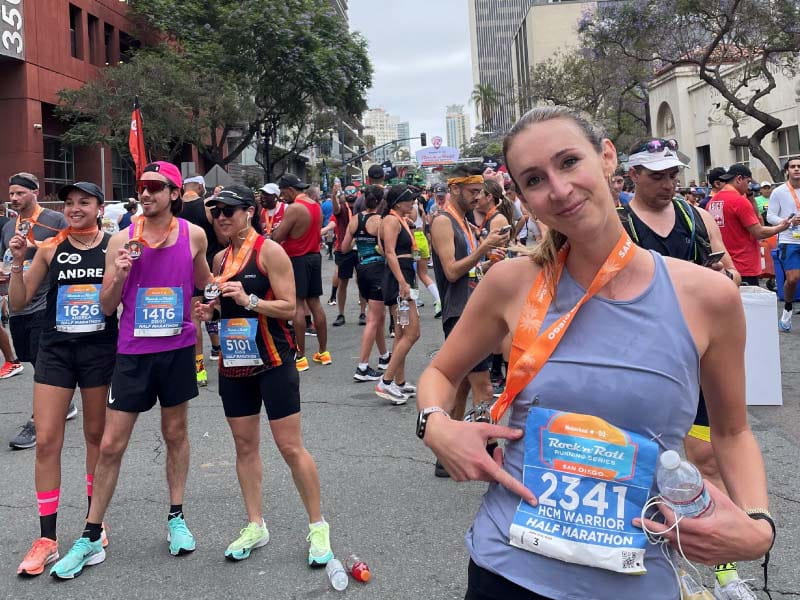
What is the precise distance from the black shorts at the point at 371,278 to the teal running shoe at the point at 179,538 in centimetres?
465

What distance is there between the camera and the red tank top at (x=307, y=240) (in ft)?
30.1

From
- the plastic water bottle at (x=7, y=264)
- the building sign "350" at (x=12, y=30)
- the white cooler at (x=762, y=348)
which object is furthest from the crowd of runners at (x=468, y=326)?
the building sign "350" at (x=12, y=30)

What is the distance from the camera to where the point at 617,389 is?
5.46ft

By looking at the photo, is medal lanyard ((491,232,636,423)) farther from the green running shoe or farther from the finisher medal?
the green running shoe

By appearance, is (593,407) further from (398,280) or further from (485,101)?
(485,101)

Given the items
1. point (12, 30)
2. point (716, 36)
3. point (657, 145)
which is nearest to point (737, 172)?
point (657, 145)

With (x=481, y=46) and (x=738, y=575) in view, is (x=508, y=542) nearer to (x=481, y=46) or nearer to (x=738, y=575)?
(x=738, y=575)

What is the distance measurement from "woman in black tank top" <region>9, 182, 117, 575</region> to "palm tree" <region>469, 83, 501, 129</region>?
10757 centimetres

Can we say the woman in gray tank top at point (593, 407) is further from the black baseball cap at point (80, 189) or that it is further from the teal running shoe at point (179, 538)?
the black baseball cap at point (80, 189)

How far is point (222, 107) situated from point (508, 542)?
34.6 meters

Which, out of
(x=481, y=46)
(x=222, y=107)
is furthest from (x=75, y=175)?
(x=481, y=46)

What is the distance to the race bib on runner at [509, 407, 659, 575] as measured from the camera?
1639mm

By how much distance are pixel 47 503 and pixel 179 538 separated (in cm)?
73

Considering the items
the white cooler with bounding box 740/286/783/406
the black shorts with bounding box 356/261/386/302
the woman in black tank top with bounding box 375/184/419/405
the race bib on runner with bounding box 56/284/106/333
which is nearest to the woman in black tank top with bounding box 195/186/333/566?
the race bib on runner with bounding box 56/284/106/333
